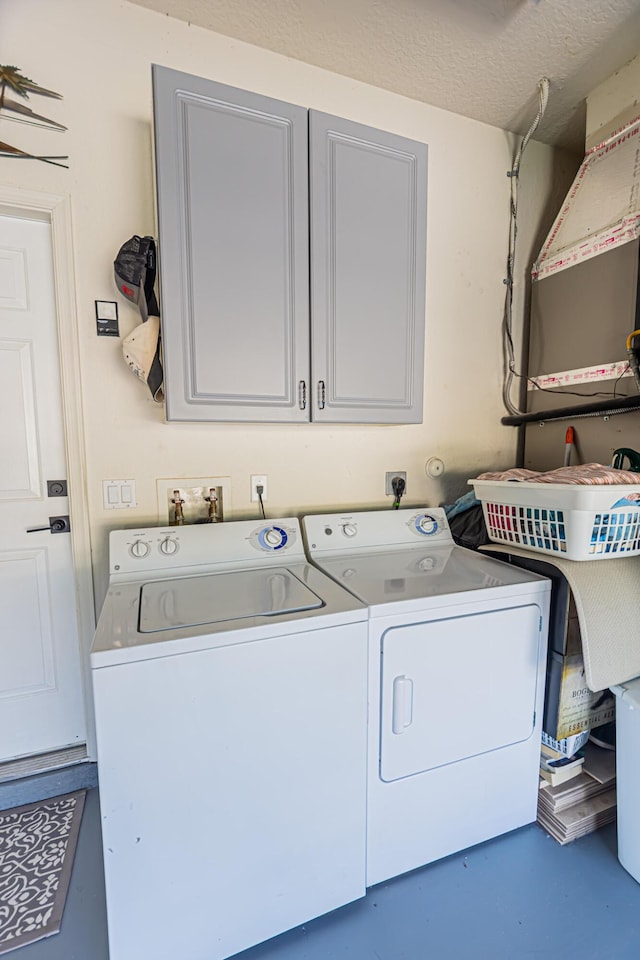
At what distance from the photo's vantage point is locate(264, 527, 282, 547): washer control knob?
1.61 metres

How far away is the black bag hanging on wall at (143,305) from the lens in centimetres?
144

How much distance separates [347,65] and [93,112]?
1.04 metres

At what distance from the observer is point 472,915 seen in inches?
46.8

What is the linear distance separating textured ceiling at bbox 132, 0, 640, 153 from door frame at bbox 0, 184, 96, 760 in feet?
2.69

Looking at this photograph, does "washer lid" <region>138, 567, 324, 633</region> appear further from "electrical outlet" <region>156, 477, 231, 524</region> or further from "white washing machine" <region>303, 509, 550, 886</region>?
"electrical outlet" <region>156, 477, 231, 524</region>

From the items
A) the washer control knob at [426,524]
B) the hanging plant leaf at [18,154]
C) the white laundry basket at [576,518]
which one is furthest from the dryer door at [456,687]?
the hanging plant leaf at [18,154]

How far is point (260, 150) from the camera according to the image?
4.49ft

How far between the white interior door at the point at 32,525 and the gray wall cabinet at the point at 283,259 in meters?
0.59

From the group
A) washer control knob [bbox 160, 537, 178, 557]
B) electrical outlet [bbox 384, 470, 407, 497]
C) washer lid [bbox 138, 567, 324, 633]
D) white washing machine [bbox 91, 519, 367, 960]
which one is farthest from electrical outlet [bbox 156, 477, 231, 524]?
electrical outlet [bbox 384, 470, 407, 497]

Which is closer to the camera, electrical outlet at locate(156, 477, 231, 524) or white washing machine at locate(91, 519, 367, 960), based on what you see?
white washing machine at locate(91, 519, 367, 960)

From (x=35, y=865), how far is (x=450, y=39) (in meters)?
3.25

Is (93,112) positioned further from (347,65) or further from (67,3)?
(347,65)

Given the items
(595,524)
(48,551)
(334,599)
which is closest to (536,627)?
(595,524)

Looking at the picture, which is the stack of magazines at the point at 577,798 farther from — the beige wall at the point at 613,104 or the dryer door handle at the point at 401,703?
the beige wall at the point at 613,104
